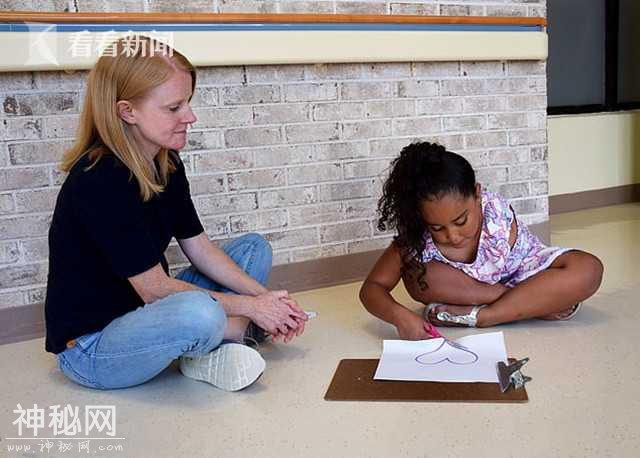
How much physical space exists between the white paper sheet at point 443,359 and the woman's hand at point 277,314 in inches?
8.0

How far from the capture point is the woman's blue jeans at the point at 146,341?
1.45 meters

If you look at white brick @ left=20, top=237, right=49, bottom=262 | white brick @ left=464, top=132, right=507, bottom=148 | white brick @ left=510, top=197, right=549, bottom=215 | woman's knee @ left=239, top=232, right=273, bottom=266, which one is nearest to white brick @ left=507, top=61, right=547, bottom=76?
white brick @ left=464, top=132, right=507, bottom=148

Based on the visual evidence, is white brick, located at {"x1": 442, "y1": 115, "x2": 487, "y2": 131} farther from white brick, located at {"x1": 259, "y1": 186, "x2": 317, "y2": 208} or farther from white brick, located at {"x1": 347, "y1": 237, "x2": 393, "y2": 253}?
white brick, located at {"x1": 259, "y1": 186, "x2": 317, "y2": 208}

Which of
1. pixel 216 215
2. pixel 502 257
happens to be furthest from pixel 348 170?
pixel 502 257

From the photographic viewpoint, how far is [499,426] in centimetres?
129

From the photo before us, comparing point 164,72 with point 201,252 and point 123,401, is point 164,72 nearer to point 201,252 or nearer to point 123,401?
point 201,252

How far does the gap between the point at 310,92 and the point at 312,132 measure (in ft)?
0.41

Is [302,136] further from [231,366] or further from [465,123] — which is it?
[231,366]

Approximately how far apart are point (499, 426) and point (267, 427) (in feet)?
1.36

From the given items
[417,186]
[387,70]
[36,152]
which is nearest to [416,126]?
[387,70]

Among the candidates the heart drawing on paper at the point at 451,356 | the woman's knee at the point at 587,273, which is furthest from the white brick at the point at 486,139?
the heart drawing on paper at the point at 451,356

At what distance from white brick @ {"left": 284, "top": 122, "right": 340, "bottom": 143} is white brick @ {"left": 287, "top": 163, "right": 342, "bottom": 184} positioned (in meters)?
0.09

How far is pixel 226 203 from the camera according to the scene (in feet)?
7.37

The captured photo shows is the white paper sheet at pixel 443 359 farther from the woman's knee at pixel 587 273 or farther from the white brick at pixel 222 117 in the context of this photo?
the white brick at pixel 222 117
